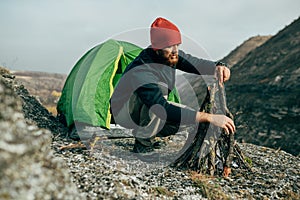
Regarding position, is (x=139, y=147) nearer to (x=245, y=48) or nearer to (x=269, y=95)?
(x=269, y=95)

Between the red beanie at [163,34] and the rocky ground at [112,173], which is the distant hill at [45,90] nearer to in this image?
the rocky ground at [112,173]

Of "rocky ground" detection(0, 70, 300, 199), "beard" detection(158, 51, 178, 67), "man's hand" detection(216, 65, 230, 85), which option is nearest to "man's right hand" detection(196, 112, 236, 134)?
"rocky ground" detection(0, 70, 300, 199)

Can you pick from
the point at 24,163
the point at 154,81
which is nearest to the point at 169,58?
the point at 154,81

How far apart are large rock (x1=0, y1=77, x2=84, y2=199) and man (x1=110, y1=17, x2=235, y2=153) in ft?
8.44

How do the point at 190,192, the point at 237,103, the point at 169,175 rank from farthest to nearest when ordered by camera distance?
the point at 237,103
the point at 169,175
the point at 190,192

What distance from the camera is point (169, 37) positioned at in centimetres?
574

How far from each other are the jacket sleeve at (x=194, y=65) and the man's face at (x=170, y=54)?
463 millimetres

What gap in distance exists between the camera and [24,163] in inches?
103

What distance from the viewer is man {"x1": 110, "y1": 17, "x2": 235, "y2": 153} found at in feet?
17.6

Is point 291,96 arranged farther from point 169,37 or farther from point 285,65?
point 169,37

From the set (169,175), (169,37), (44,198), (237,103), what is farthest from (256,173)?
(237,103)

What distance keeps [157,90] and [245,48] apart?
4271 cm

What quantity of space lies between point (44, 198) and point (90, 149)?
13.0 feet

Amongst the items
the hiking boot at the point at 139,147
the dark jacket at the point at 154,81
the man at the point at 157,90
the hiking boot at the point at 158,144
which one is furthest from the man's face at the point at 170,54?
the hiking boot at the point at 158,144
